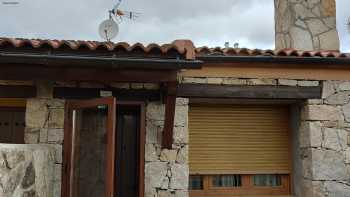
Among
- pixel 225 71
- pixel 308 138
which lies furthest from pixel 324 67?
pixel 225 71

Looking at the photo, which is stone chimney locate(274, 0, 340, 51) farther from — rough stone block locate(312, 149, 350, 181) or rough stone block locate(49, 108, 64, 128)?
rough stone block locate(49, 108, 64, 128)

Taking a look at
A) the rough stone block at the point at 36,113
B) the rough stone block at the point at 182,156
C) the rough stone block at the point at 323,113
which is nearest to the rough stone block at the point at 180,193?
the rough stone block at the point at 182,156

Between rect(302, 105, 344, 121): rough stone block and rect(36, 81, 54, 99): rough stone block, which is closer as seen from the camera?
rect(36, 81, 54, 99): rough stone block

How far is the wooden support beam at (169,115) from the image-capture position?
519 centimetres

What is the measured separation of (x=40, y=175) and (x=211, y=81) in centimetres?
275

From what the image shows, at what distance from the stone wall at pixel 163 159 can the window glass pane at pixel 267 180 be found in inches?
57.5

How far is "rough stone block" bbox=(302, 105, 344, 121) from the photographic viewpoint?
6004 millimetres

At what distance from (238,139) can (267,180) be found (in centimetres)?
83

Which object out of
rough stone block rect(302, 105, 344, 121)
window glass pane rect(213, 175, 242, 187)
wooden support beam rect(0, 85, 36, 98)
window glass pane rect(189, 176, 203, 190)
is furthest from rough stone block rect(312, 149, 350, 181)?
wooden support beam rect(0, 85, 36, 98)

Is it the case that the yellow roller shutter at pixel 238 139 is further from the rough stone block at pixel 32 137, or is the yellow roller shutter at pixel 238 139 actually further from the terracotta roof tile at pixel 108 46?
the rough stone block at pixel 32 137

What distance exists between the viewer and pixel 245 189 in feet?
20.9

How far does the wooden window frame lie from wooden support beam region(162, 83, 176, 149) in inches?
44.4

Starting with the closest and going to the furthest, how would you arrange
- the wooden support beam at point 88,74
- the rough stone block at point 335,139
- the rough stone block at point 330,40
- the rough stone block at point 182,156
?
the wooden support beam at point 88,74 → the rough stone block at point 182,156 → the rough stone block at point 335,139 → the rough stone block at point 330,40

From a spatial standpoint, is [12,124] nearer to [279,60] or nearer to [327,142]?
[279,60]
